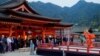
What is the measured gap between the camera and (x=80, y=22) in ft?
359

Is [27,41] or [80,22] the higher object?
[27,41]

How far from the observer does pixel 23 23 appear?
31188 mm

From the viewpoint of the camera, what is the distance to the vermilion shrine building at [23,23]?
27391 mm

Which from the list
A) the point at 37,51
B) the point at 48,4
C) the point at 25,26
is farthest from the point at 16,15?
the point at 48,4

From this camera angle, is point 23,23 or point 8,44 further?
point 23,23

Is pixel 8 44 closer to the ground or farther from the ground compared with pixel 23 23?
closer to the ground

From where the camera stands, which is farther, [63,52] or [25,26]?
[25,26]

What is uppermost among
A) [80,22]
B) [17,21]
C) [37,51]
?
[17,21]

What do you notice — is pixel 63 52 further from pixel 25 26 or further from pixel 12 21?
pixel 25 26

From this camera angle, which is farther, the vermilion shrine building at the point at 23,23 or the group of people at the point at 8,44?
the vermilion shrine building at the point at 23,23

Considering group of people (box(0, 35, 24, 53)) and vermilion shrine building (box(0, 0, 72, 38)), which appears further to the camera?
vermilion shrine building (box(0, 0, 72, 38))

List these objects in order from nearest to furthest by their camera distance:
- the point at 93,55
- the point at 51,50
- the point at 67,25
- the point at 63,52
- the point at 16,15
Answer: the point at 93,55 → the point at 63,52 → the point at 51,50 → the point at 16,15 → the point at 67,25

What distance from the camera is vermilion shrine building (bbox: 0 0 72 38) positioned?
27.4 m

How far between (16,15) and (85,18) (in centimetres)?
8363
